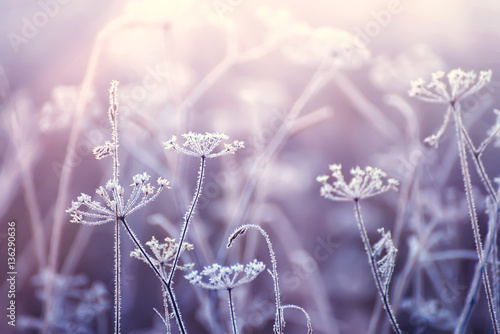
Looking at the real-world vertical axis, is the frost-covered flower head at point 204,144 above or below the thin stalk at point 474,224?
above

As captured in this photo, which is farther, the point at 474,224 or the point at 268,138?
the point at 268,138

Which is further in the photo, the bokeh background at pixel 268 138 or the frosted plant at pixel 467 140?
the bokeh background at pixel 268 138

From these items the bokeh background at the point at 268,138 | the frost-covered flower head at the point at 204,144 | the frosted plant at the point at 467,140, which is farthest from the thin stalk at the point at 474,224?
the bokeh background at the point at 268,138

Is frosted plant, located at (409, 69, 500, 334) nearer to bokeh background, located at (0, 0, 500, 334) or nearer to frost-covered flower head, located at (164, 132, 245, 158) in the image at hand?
frost-covered flower head, located at (164, 132, 245, 158)

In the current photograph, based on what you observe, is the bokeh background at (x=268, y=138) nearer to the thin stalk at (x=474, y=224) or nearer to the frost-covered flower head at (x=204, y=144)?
the frost-covered flower head at (x=204, y=144)

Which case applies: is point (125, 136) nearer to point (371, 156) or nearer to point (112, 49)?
point (112, 49)

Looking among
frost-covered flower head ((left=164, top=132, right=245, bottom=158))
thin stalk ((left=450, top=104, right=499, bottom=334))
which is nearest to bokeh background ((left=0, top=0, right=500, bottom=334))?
frost-covered flower head ((left=164, top=132, right=245, bottom=158))

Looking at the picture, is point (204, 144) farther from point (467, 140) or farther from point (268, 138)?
point (268, 138)

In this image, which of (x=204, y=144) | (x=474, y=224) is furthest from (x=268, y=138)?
(x=474, y=224)

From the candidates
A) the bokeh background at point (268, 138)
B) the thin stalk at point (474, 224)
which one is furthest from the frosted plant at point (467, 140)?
the bokeh background at point (268, 138)

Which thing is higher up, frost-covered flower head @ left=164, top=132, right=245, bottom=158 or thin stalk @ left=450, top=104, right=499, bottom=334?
frost-covered flower head @ left=164, top=132, right=245, bottom=158

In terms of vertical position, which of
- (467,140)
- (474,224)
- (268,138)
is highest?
(268,138)
